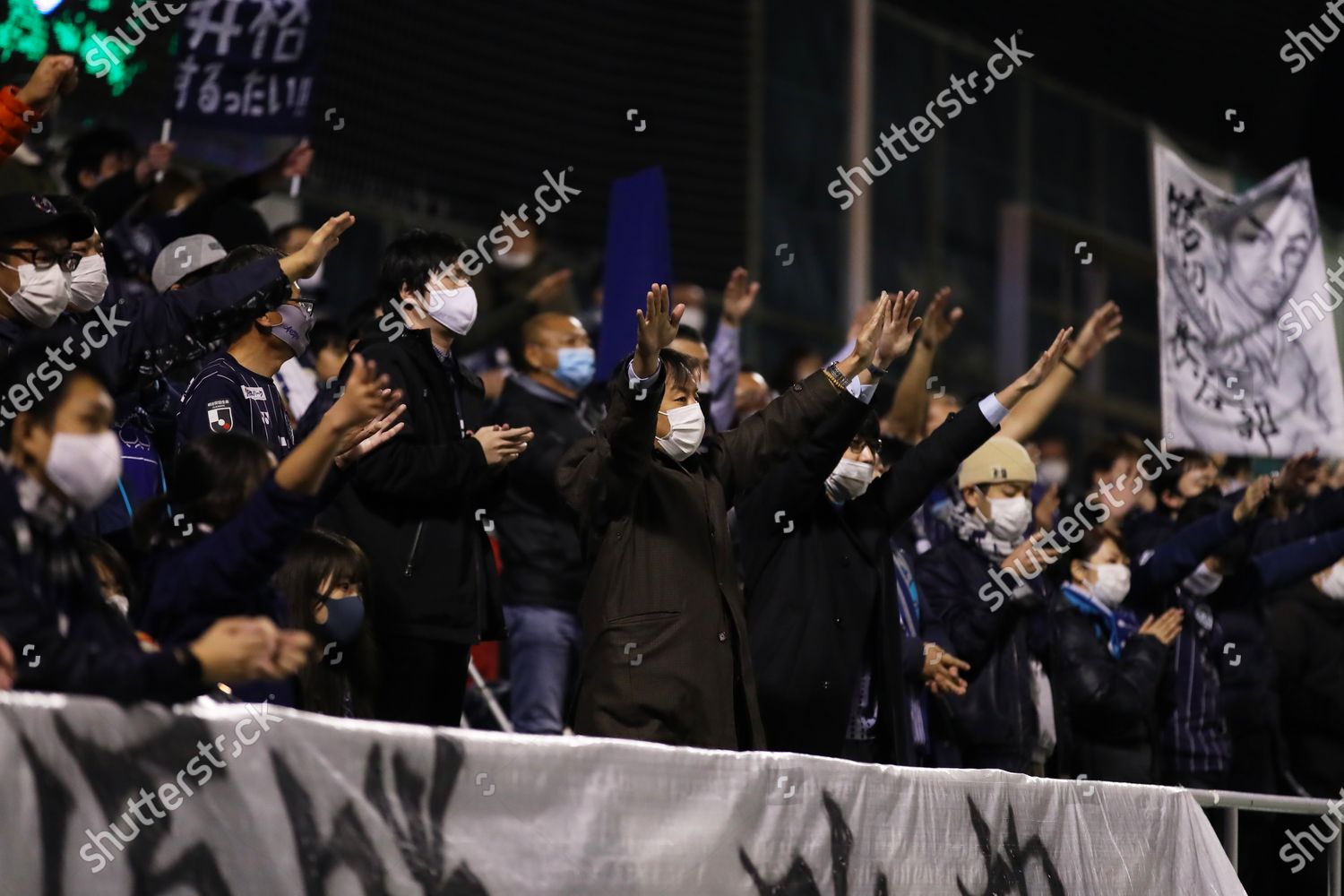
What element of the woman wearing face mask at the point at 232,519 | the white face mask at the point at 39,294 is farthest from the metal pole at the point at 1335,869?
the white face mask at the point at 39,294

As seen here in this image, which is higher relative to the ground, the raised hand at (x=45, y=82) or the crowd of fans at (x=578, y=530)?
the raised hand at (x=45, y=82)

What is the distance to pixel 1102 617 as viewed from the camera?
670 cm

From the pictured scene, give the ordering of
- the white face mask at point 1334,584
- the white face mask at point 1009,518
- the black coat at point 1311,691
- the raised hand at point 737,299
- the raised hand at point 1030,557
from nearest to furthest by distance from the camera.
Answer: the raised hand at point 1030,557 → the white face mask at point 1009,518 → the raised hand at point 737,299 → the black coat at point 1311,691 → the white face mask at point 1334,584

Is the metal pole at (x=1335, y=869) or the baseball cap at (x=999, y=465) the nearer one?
the metal pole at (x=1335, y=869)

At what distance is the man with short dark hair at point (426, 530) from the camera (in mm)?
4824

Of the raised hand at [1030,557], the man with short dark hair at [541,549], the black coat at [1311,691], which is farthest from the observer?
the black coat at [1311,691]

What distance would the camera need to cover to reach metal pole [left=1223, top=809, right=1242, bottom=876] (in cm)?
499

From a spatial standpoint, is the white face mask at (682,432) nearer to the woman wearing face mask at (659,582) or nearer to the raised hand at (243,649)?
the woman wearing face mask at (659,582)

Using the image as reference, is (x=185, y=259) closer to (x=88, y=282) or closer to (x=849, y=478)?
(x=88, y=282)

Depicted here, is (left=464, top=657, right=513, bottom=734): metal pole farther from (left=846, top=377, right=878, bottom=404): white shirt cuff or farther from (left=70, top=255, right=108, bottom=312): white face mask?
(left=70, top=255, right=108, bottom=312): white face mask

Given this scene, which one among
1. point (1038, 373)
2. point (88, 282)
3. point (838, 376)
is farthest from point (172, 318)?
point (1038, 373)

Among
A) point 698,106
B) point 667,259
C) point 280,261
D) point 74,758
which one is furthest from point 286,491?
point 698,106

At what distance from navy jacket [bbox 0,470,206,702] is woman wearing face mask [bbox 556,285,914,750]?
5.50 feet

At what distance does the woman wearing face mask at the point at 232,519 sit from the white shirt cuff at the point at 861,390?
1706mm
